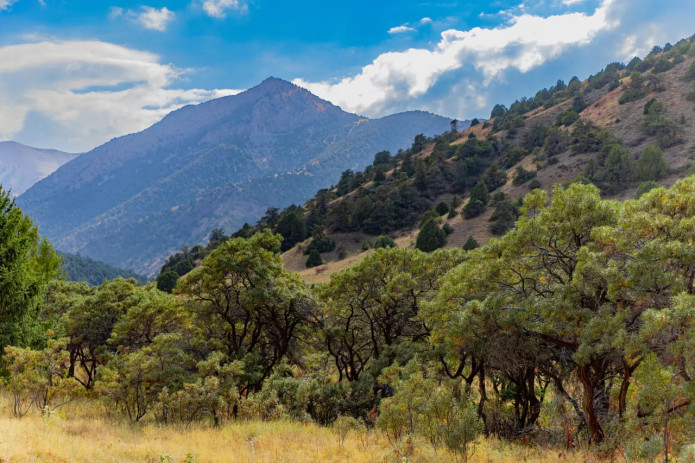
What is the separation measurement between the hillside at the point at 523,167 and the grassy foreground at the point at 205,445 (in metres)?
43.0

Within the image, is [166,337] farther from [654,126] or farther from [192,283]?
[654,126]

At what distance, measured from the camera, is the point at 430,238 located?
189 feet

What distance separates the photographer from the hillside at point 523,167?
60.8m

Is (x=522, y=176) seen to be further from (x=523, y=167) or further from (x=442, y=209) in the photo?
(x=442, y=209)

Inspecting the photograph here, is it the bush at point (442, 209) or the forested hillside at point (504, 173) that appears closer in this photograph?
the forested hillside at point (504, 173)

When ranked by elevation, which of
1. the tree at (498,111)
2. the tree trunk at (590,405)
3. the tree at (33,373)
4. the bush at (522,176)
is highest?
the tree at (498,111)

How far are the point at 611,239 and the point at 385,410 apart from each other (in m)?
6.07

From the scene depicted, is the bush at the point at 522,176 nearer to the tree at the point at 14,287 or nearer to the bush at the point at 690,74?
the bush at the point at 690,74

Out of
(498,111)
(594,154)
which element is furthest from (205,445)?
(498,111)

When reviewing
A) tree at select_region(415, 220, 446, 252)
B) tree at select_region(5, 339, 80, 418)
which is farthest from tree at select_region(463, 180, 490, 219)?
tree at select_region(5, 339, 80, 418)

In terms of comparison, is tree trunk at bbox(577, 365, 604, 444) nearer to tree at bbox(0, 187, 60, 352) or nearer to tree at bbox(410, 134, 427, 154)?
tree at bbox(0, 187, 60, 352)

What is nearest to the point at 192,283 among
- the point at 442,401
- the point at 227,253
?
the point at 227,253

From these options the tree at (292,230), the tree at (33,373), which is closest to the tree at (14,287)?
the tree at (33,373)

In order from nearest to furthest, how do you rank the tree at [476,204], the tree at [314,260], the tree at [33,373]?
the tree at [33,373] → the tree at [314,260] → the tree at [476,204]
